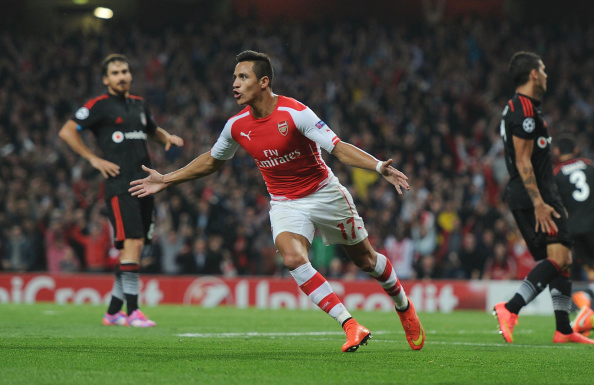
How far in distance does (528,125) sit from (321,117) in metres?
14.2

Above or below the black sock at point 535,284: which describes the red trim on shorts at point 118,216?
above

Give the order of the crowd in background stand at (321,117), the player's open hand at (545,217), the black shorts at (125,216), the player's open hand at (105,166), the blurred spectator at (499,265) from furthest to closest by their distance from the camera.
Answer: the crowd in background stand at (321,117) < the blurred spectator at (499,265) < the black shorts at (125,216) < the player's open hand at (105,166) < the player's open hand at (545,217)

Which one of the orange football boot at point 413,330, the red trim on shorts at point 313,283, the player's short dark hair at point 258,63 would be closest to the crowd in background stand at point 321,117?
the orange football boot at point 413,330

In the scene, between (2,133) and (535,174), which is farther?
(2,133)

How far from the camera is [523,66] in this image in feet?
24.7

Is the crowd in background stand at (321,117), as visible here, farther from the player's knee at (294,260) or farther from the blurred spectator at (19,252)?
the player's knee at (294,260)

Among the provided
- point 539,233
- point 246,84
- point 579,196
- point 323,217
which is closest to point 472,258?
point 579,196

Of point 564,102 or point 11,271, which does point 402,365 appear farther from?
point 564,102

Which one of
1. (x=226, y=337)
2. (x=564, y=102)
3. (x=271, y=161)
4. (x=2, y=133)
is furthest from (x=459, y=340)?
(x=2, y=133)

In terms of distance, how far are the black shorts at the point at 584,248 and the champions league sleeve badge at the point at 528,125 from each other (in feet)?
10.1

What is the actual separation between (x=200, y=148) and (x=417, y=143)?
4.91 metres

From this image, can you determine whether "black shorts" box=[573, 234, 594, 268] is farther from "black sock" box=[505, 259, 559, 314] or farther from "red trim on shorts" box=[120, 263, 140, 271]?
"red trim on shorts" box=[120, 263, 140, 271]

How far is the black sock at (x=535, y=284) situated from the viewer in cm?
739

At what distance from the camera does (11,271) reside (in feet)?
56.3
